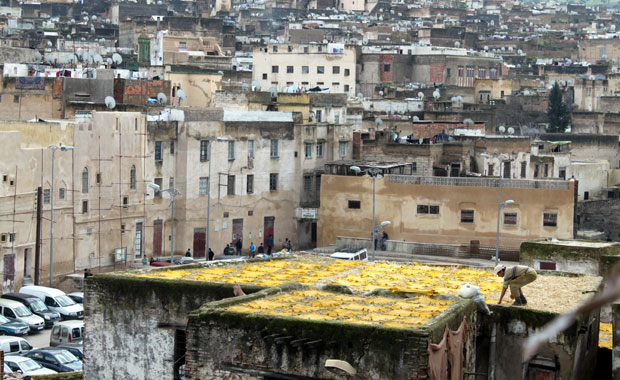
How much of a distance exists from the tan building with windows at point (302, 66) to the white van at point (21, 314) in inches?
2089

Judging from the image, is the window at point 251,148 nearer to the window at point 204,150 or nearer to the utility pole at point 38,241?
the window at point 204,150

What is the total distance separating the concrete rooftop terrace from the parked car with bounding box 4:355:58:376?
10.5m

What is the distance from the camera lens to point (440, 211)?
58.2 metres

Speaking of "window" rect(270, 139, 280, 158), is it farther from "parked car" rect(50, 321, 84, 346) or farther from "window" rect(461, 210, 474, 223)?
"parked car" rect(50, 321, 84, 346)

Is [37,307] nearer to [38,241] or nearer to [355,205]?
[38,241]

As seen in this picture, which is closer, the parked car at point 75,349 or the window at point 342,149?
the parked car at point 75,349

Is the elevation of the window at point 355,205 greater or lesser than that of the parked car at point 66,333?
greater

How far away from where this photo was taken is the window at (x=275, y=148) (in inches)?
2507

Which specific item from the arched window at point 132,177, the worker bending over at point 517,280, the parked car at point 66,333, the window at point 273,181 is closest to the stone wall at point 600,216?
the window at point 273,181

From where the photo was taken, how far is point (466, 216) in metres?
57.7

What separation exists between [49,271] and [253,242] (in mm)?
13581

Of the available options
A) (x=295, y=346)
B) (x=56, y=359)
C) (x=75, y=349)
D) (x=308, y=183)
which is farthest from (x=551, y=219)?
(x=295, y=346)

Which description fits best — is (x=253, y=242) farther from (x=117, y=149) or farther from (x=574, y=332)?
(x=574, y=332)

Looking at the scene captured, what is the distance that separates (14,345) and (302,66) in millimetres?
59226
